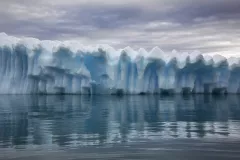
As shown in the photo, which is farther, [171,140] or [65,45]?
[65,45]

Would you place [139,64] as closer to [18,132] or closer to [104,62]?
[104,62]

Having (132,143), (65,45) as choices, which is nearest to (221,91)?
(65,45)

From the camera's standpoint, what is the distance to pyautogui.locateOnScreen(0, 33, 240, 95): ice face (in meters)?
35.0

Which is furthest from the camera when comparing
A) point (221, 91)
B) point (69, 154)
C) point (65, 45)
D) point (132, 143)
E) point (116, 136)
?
point (221, 91)

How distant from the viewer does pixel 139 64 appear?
35.5 metres

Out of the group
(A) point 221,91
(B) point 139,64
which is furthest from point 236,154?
(A) point 221,91

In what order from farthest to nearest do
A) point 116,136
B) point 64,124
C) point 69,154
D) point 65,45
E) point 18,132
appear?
point 65,45, point 64,124, point 18,132, point 116,136, point 69,154

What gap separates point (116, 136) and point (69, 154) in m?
2.65

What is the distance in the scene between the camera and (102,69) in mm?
36375

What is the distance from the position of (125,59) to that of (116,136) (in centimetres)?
2561

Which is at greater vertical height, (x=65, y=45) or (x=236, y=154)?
(x=65, y=45)

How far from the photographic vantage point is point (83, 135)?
34.0 ft

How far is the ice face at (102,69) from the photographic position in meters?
35.0

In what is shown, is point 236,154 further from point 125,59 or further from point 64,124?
point 125,59
